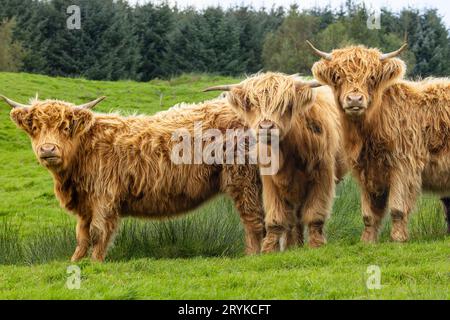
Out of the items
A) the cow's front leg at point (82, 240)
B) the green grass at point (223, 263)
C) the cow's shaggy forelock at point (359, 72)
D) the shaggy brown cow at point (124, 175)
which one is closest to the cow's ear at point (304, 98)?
the cow's shaggy forelock at point (359, 72)

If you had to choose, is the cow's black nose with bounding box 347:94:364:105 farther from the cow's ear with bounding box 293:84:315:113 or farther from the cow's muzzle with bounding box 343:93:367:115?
the cow's ear with bounding box 293:84:315:113

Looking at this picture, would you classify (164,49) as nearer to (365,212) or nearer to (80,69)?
(80,69)

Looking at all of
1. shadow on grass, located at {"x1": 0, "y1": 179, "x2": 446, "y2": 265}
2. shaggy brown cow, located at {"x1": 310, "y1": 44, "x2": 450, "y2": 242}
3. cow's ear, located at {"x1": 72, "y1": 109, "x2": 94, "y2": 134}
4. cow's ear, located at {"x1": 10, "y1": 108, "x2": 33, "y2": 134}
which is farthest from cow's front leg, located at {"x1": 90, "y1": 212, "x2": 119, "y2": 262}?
shaggy brown cow, located at {"x1": 310, "y1": 44, "x2": 450, "y2": 242}

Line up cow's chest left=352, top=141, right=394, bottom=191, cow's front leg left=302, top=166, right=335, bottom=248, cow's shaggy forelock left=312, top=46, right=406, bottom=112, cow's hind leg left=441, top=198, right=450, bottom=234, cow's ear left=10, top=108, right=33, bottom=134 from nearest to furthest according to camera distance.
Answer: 1. cow's shaggy forelock left=312, top=46, right=406, bottom=112
2. cow's chest left=352, top=141, right=394, bottom=191
3. cow's front leg left=302, top=166, right=335, bottom=248
4. cow's ear left=10, top=108, right=33, bottom=134
5. cow's hind leg left=441, top=198, right=450, bottom=234

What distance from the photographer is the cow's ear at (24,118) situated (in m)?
6.55

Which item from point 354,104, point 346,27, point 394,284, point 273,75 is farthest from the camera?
point 346,27

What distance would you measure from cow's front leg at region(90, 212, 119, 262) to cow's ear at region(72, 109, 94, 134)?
0.78m

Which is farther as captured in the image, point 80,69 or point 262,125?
point 80,69

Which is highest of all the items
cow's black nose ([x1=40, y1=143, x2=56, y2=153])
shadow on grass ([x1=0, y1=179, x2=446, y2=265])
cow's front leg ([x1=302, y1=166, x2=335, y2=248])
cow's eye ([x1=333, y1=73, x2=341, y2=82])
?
cow's eye ([x1=333, y1=73, x2=341, y2=82])

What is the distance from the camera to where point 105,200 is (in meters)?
6.67

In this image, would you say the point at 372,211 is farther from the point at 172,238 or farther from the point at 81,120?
the point at 81,120

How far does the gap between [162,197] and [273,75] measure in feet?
5.08

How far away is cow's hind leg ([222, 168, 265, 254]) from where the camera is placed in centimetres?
681
